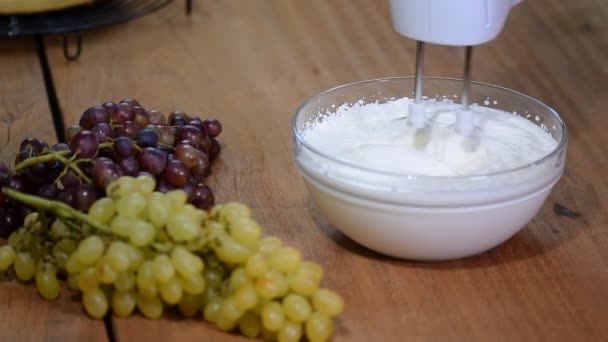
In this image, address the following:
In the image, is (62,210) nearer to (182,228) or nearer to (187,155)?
(182,228)

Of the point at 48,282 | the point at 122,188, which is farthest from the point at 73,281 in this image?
the point at 122,188

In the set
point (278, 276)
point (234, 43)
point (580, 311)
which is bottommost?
point (234, 43)

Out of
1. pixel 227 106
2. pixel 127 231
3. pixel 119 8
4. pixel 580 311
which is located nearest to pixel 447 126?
pixel 580 311

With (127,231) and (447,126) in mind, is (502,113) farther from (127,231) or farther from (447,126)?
(127,231)

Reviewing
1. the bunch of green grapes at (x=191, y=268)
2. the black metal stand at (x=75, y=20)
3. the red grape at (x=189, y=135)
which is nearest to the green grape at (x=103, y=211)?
the bunch of green grapes at (x=191, y=268)

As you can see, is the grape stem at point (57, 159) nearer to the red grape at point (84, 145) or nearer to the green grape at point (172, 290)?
the red grape at point (84, 145)

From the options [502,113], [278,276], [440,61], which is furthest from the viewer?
[440,61]
